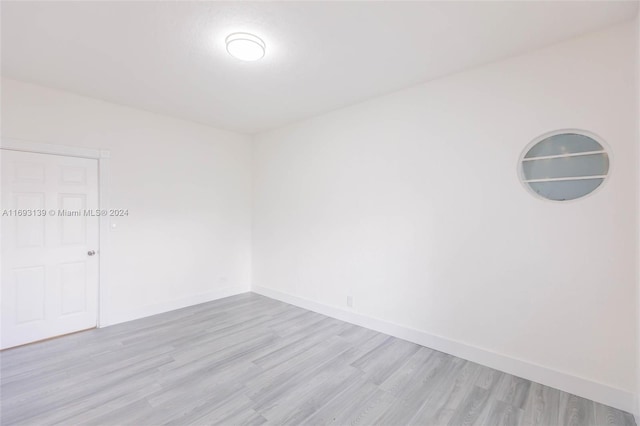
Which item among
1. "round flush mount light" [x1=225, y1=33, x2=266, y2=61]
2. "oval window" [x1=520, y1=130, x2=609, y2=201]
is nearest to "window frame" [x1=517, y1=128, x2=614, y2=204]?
Result: "oval window" [x1=520, y1=130, x2=609, y2=201]

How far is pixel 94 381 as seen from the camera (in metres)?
2.37

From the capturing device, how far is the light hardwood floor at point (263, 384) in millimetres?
1981

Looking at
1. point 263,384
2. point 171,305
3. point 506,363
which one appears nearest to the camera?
point 263,384

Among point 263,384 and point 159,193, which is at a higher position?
point 159,193

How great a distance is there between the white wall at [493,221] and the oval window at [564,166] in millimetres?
77

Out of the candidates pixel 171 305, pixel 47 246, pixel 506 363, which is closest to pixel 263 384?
pixel 506 363

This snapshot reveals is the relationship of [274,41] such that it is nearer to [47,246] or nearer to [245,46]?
[245,46]

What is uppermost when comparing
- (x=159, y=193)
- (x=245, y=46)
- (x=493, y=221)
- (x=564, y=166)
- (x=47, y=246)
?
(x=245, y=46)

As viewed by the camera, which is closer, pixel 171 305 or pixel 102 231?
pixel 102 231

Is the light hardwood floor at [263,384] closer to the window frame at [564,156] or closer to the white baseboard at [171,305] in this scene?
the white baseboard at [171,305]

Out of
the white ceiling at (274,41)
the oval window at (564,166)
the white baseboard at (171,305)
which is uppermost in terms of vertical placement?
the white ceiling at (274,41)

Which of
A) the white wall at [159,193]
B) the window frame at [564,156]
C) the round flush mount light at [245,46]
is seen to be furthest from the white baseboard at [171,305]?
the window frame at [564,156]

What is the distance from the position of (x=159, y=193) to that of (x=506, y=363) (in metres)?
4.33

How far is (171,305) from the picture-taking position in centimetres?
407
